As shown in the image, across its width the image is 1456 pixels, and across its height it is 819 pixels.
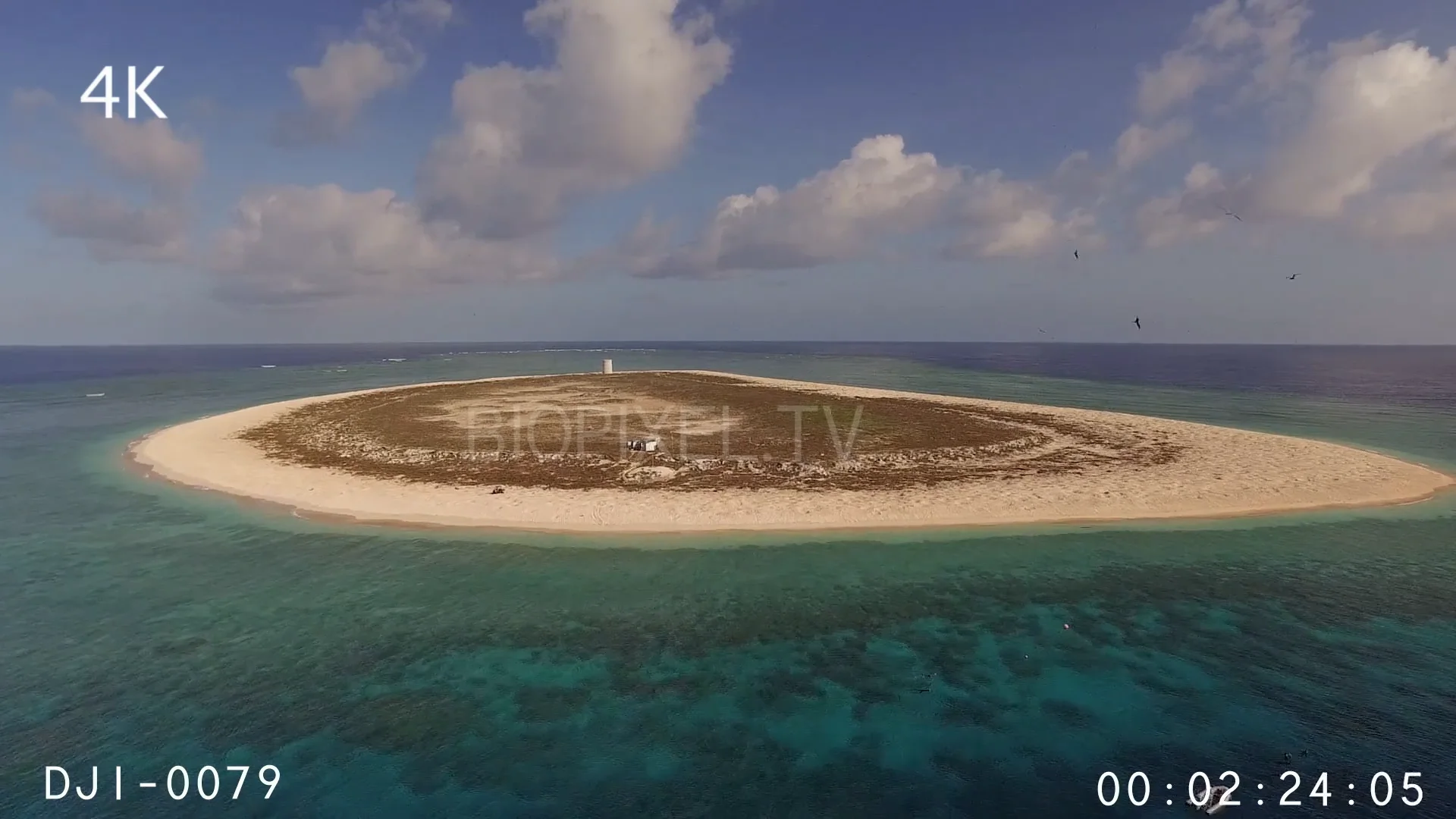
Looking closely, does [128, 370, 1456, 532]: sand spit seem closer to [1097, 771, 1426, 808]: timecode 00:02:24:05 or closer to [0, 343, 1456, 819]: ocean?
[0, 343, 1456, 819]: ocean

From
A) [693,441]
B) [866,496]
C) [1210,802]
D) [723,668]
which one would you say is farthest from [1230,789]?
[693,441]

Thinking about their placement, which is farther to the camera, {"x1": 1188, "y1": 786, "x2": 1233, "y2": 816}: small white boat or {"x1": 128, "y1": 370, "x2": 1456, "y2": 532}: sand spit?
{"x1": 128, "y1": 370, "x2": 1456, "y2": 532}: sand spit

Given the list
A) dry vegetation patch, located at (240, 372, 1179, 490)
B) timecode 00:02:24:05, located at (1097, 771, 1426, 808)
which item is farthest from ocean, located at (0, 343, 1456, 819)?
dry vegetation patch, located at (240, 372, 1179, 490)

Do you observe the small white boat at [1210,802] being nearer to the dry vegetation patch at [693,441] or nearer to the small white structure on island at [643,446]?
the dry vegetation patch at [693,441]

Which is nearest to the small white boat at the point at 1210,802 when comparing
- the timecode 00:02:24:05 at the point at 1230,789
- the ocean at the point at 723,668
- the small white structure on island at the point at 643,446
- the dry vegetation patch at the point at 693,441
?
the timecode 00:02:24:05 at the point at 1230,789

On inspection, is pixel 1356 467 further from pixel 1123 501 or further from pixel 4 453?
pixel 4 453
